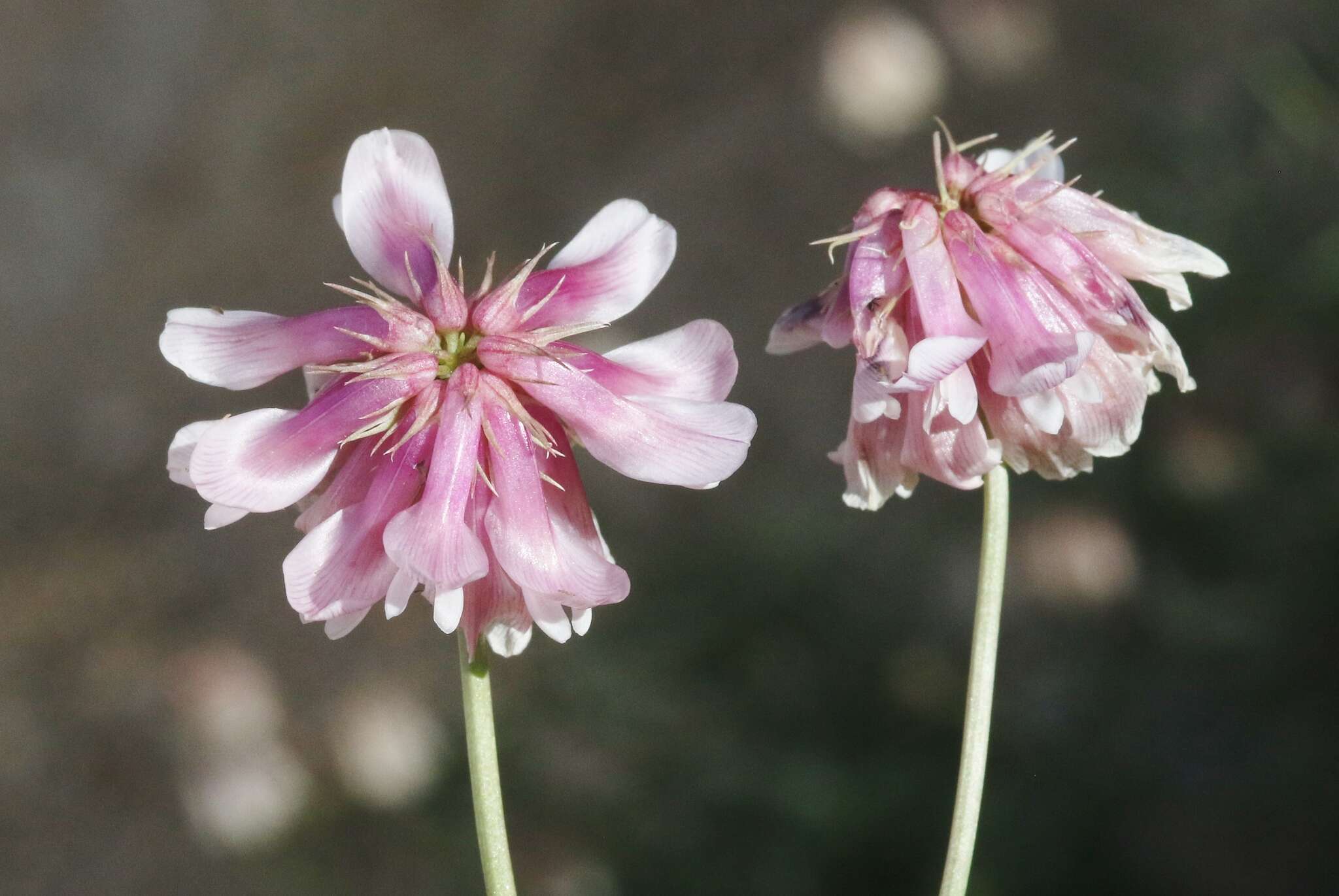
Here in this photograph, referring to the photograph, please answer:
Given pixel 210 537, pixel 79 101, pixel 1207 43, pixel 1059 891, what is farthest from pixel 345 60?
pixel 1059 891

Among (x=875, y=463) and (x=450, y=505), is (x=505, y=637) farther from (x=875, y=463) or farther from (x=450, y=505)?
(x=875, y=463)

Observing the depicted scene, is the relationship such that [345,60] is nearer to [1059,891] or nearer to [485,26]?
[485,26]

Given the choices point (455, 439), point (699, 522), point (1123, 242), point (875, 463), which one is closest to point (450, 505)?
point (455, 439)

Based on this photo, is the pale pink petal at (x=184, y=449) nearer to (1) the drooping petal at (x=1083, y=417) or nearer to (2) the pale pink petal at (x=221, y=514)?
(2) the pale pink petal at (x=221, y=514)

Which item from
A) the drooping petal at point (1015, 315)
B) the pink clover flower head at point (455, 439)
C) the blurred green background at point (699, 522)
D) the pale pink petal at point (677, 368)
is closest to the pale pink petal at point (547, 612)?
the pink clover flower head at point (455, 439)

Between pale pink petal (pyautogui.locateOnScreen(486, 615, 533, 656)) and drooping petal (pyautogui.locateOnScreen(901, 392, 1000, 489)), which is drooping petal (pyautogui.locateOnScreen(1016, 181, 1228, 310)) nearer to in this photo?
drooping petal (pyautogui.locateOnScreen(901, 392, 1000, 489))

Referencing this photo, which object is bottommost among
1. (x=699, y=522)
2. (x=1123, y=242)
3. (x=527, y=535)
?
(x=527, y=535)
